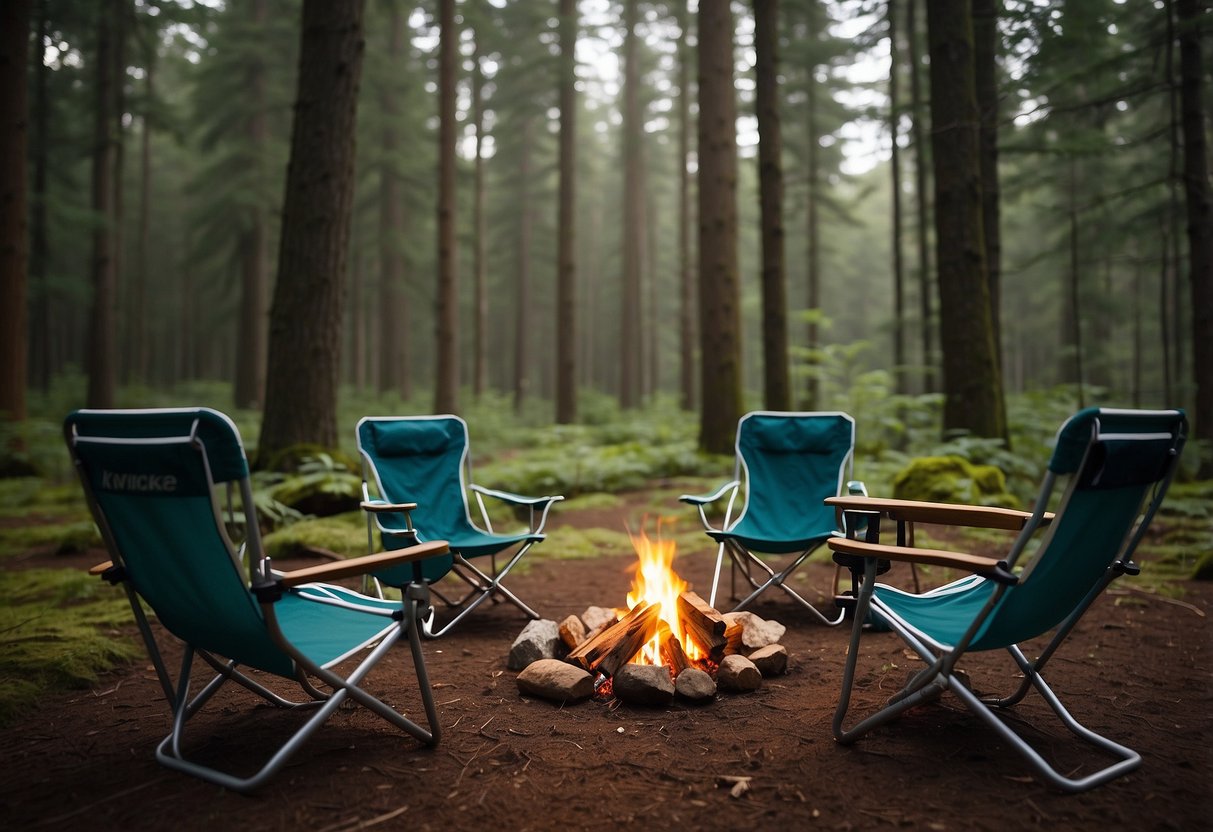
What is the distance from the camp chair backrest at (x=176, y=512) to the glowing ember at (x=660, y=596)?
1414 millimetres

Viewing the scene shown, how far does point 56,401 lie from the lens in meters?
15.3

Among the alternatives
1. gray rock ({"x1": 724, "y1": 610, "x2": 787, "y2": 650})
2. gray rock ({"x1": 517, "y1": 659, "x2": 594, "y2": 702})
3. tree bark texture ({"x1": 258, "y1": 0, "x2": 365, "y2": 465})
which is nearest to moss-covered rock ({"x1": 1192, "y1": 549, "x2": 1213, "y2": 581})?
gray rock ({"x1": 724, "y1": 610, "x2": 787, "y2": 650})

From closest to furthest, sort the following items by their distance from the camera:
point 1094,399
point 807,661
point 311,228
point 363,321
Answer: point 807,661 < point 311,228 < point 1094,399 < point 363,321

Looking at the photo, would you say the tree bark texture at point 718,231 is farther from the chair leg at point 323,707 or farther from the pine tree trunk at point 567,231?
the chair leg at point 323,707

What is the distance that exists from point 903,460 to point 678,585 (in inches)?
193

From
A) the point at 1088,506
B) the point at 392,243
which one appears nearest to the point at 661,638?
the point at 1088,506

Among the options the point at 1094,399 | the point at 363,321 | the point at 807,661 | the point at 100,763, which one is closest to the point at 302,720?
the point at 100,763

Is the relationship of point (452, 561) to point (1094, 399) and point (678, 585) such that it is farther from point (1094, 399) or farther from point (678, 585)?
point (1094, 399)

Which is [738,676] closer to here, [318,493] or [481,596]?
[481,596]

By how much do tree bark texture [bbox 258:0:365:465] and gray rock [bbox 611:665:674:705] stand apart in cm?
452

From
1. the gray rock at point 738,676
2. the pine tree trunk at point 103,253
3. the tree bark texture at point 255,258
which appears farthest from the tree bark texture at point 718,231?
the pine tree trunk at point 103,253

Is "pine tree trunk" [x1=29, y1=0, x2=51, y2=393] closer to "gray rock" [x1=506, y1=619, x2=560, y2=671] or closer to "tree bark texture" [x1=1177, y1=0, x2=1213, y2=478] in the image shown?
"gray rock" [x1=506, y1=619, x2=560, y2=671]

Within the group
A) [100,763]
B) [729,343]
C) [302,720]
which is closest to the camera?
[100,763]

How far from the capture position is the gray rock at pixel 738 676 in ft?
8.76
